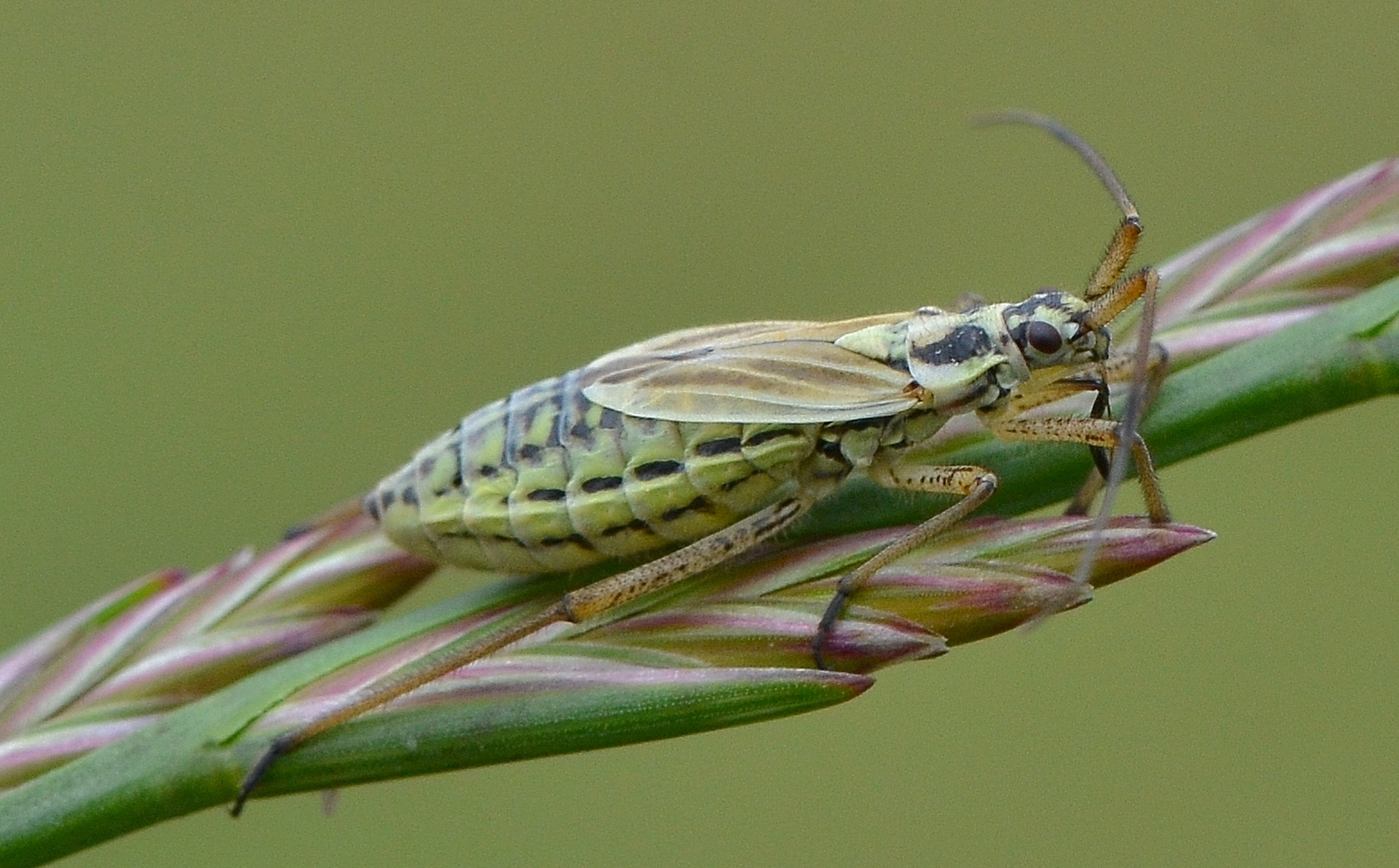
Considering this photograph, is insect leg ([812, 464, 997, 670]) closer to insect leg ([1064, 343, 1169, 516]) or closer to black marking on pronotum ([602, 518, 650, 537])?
insect leg ([1064, 343, 1169, 516])

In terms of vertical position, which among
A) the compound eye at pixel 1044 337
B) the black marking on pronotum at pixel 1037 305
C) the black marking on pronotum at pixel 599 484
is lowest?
the black marking on pronotum at pixel 599 484

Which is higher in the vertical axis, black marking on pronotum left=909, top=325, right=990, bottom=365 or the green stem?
black marking on pronotum left=909, top=325, right=990, bottom=365

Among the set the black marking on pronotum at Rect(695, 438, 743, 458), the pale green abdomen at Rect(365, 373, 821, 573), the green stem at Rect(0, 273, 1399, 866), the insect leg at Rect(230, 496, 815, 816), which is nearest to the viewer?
the green stem at Rect(0, 273, 1399, 866)

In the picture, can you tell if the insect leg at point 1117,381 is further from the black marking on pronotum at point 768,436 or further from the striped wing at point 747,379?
the black marking on pronotum at point 768,436

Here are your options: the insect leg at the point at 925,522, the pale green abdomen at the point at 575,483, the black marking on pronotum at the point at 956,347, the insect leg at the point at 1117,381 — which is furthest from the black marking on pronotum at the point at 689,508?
the insect leg at the point at 1117,381

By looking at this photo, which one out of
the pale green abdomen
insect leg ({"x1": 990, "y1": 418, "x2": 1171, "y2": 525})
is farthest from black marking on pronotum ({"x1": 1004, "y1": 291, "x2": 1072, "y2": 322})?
the pale green abdomen

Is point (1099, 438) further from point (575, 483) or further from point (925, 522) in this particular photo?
point (575, 483)
